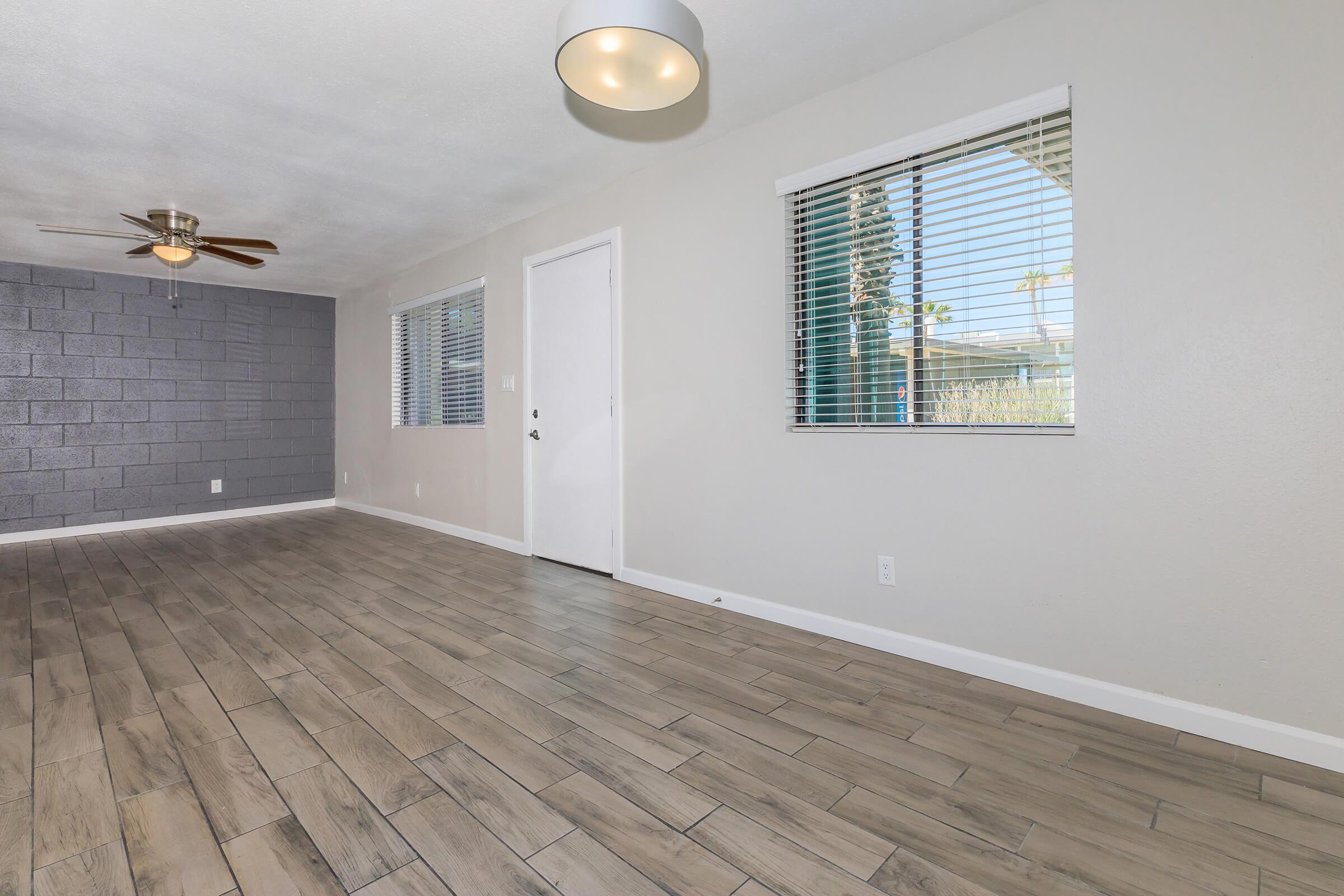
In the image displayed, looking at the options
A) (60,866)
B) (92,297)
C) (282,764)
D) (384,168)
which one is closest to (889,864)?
(282,764)

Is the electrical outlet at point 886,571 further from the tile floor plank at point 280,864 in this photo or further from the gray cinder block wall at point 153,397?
the gray cinder block wall at point 153,397

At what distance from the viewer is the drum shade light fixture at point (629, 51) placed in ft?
5.41

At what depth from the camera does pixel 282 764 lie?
1.85 meters

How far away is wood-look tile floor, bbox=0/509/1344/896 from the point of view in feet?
4.62

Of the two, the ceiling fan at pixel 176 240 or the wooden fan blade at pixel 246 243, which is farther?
the ceiling fan at pixel 176 240

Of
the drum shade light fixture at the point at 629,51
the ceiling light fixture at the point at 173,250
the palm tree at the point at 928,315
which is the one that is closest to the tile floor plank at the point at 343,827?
the drum shade light fixture at the point at 629,51

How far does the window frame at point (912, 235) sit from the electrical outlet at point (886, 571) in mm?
559

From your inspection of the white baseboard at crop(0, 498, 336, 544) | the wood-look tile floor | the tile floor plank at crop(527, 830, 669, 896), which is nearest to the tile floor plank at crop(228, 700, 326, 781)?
the wood-look tile floor

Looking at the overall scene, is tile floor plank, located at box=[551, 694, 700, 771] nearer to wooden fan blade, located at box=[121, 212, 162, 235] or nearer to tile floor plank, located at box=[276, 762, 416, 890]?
tile floor plank, located at box=[276, 762, 416, 890]

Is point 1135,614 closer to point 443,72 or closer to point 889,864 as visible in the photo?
point 889,864

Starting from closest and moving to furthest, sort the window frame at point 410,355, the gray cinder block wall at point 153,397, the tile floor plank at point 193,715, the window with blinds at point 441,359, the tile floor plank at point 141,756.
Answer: the tile floor plank at point 141,756 < the tile floor plank at point 193,715 < the window frame at point 410,355 < the window with blinds at point 441,359 < the gray cinder block wall at point 153,397

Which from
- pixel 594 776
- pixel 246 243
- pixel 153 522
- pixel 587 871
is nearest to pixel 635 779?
pixel 594 776

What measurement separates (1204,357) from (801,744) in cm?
174

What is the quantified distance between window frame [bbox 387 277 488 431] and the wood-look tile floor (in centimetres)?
251
